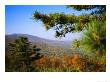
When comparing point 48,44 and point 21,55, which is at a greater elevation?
point 48,44

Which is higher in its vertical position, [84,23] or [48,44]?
[84,23]

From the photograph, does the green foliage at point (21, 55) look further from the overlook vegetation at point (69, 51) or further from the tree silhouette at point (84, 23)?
the tree silhouette at point (84, 23)

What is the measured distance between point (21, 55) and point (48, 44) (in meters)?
0.28

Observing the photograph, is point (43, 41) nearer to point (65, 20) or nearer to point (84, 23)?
point (65, 20)

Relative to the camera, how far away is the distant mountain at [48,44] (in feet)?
11.5

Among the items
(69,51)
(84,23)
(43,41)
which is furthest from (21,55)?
(84,23)

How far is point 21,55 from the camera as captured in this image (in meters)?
3.52

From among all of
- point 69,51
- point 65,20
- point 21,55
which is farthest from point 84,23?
point 21,55

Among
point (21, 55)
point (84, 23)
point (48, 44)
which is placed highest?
point (84, 23)

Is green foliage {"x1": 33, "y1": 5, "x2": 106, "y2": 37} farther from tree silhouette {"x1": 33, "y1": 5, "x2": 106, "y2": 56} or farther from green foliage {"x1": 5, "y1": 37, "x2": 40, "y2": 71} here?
green foliage {"x1": 5, "y1": 37, "x2": 40, "y2": 71}

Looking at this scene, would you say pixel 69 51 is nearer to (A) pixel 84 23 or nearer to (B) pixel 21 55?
(A) pixel 84 23

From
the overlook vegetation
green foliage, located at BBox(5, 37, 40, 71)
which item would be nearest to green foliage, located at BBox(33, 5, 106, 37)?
the overlook vegetation

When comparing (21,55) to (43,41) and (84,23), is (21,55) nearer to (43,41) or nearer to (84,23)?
(43,41)
